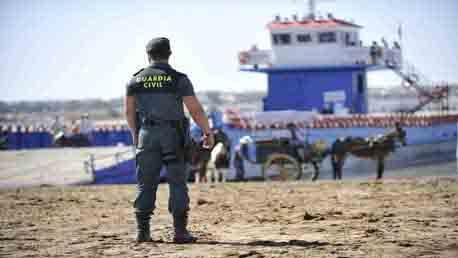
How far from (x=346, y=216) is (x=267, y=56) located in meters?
28.6

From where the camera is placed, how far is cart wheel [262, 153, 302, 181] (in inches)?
913

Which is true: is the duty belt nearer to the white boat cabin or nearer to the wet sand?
the wet sand

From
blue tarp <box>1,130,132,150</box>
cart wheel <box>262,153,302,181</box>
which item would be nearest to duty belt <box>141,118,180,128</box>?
cart wheel <box>262,153,302,181</box>

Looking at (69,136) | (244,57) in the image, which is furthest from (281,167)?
(69,136)

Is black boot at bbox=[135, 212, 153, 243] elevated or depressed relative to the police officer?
depressed

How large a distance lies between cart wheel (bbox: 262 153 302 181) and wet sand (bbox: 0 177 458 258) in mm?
8409

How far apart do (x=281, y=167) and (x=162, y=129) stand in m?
15.6

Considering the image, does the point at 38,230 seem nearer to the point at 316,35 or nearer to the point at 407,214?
the point at 407,214

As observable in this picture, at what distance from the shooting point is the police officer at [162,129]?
7.95m

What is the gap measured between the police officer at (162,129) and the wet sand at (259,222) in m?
0.31

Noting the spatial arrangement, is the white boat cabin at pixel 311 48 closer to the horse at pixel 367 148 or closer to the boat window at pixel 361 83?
the boat window at pixel 361 83

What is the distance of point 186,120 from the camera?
8102 millimetres

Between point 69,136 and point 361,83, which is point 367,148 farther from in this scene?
point 69,136

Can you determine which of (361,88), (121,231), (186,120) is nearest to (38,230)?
(121,231)
